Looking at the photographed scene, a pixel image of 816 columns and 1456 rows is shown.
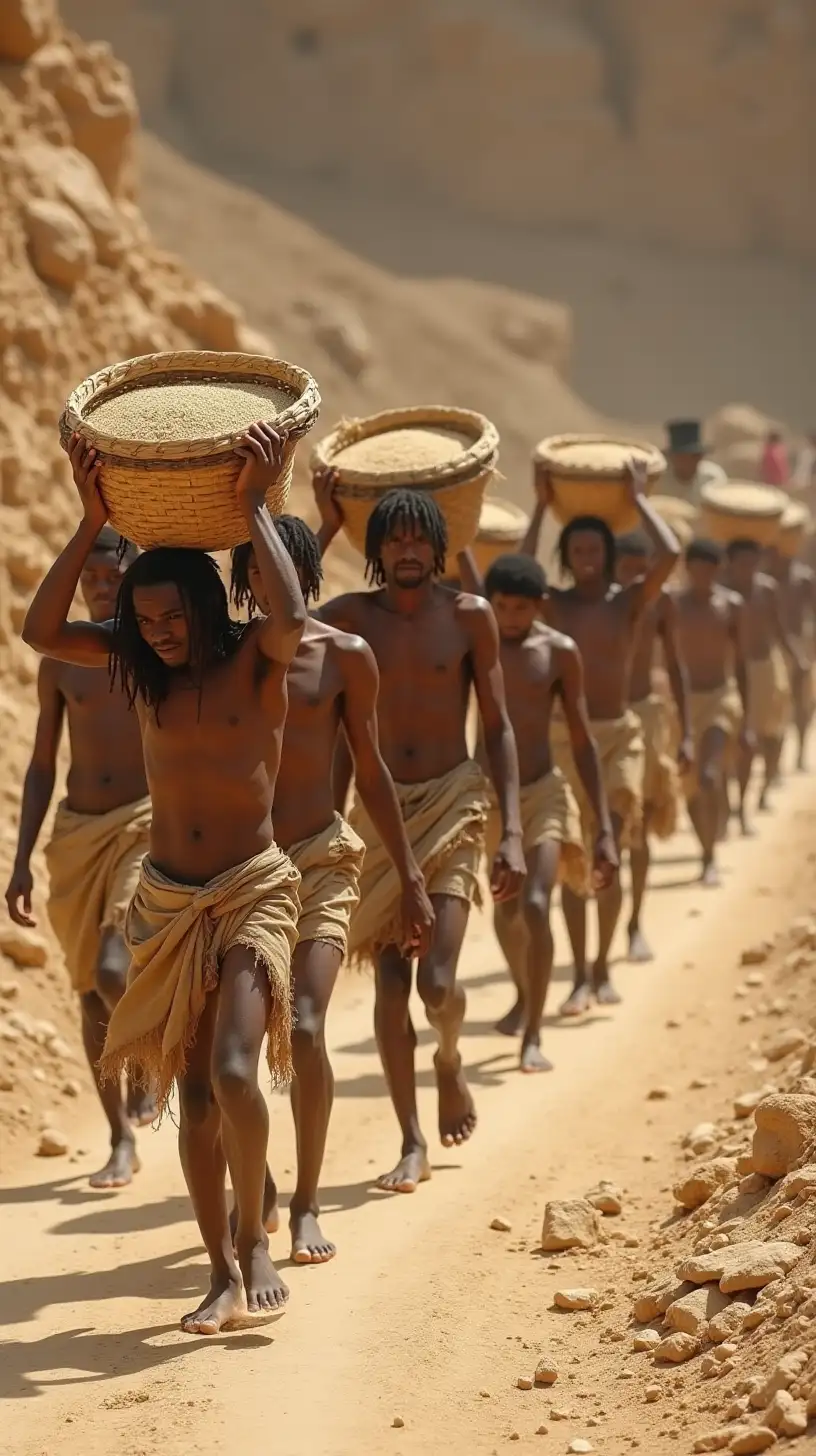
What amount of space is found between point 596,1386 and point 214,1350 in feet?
3.04

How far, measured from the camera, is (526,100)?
3341 cm

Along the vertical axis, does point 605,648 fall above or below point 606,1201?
above

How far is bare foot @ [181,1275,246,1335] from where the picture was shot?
5.22 metres

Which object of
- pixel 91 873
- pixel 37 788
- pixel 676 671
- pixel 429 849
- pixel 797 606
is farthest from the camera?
pixel 797 606

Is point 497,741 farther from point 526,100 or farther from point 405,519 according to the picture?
point 526,100

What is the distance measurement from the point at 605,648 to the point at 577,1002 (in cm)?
167

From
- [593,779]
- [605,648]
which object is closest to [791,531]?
[605,648]

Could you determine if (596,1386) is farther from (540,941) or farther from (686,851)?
(686,851)

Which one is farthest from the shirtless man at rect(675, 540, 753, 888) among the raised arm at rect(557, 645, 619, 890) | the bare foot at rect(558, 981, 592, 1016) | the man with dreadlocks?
the man with dreadlocks

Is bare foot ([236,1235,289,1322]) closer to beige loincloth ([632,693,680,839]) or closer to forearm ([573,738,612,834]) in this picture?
forearm ([573,738,612,834])

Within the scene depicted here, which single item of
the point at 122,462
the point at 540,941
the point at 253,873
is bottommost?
the point at 540,941

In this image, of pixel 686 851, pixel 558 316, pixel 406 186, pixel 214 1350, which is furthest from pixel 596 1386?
pixel 406 186

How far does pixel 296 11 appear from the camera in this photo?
32.4m

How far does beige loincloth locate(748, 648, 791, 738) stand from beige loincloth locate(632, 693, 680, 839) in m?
4.77
